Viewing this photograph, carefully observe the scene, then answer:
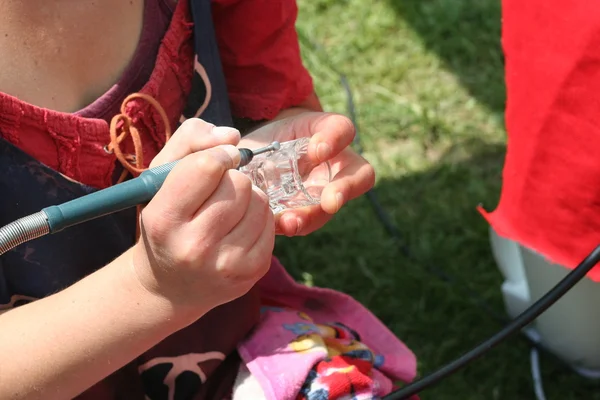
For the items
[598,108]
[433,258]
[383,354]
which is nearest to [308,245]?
[433,258]

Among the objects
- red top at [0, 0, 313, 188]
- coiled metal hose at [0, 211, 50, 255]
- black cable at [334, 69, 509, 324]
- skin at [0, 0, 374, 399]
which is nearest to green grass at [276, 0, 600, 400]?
black cable at [334, 69, 509, 324]

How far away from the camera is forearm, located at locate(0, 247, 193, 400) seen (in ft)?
2.46

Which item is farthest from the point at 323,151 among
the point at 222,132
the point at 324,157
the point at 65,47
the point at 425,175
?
the point at 425,175

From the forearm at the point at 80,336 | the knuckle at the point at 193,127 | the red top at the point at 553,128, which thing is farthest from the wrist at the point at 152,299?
the red top at the point at 553,128

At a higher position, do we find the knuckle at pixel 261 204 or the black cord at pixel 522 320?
the knuckle at pixel 261 204

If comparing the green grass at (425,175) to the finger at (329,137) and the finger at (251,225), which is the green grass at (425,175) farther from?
the finger at (251,225)

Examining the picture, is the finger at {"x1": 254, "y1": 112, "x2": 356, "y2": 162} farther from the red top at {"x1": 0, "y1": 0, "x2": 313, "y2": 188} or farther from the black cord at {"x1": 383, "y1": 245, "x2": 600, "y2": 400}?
the black cord at {"x1": 383, "y1": 245, "x2": 600, "y2": 400}

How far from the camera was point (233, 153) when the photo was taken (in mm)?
695

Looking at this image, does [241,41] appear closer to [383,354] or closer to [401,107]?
[383,354]

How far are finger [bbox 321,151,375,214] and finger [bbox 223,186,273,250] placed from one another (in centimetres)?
12

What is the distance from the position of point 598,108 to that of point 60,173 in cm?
54

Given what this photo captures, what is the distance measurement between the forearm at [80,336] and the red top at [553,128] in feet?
1.48

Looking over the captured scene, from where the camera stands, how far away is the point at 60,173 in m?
0.80

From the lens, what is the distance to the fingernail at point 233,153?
691 mm
